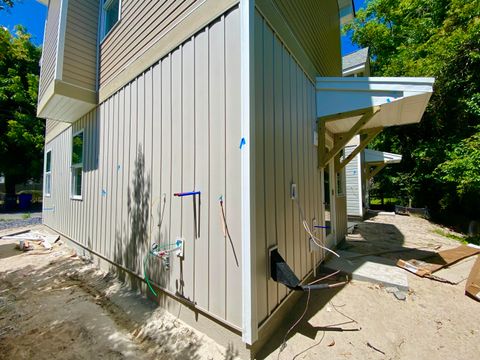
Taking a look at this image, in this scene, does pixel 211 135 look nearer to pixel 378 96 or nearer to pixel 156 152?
pixel 156 152

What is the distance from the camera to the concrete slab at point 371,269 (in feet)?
11.1

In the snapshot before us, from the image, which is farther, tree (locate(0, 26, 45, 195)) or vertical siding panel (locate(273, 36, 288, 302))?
tree (locate(0, 26, 45, 195))

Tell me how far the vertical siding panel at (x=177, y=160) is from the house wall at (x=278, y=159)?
1023 mm

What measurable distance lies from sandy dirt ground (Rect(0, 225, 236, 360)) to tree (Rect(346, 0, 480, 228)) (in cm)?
1018

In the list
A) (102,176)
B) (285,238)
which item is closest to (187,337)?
(285,238)

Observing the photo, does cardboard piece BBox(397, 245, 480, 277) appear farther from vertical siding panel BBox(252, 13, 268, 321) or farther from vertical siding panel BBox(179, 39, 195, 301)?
vertical siding panel BBox(179, 39, 195, 301)

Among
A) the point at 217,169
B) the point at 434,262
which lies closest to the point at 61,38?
the point at 217,169

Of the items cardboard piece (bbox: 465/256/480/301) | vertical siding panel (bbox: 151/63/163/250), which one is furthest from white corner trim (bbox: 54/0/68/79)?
cardboard piece (bbox: 465/256/480/301)

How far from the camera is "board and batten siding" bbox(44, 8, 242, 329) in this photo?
7.42 ft

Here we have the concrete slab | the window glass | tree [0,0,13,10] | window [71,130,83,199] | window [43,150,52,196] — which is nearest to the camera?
tree [0,0,13,10]

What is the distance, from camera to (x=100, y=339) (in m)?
2.44

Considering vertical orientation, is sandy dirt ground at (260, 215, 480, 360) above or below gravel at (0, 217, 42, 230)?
below

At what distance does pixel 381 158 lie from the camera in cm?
1043

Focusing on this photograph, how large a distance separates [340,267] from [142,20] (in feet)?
17.4
